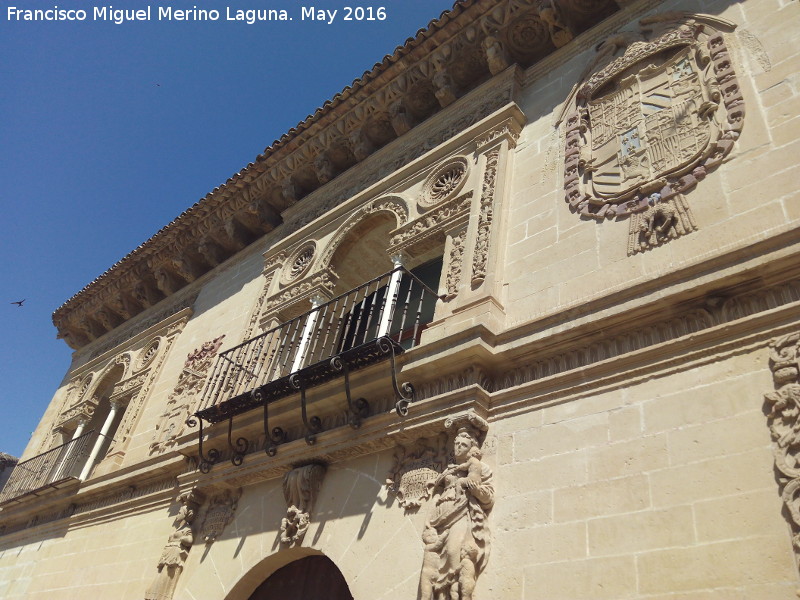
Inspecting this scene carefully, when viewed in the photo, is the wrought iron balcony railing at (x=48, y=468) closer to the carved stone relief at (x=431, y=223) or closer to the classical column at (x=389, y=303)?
the carved stone relief at (x=431, y=223)

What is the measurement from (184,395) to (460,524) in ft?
16.0

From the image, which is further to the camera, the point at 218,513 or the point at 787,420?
the point at 218,513

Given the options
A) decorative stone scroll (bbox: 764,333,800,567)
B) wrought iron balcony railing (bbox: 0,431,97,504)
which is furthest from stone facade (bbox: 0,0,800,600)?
wrought iron balcony railing (bbox: 0,431,97,504)

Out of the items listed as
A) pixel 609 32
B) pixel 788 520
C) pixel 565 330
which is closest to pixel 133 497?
pixel 565 330

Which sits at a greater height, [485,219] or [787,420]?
[485,219]

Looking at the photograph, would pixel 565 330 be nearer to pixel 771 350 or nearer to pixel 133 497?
pixel 771 350

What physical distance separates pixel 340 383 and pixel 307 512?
3.18 ft

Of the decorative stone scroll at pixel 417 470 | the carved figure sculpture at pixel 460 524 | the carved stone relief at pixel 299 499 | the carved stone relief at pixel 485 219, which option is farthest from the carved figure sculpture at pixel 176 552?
the carved stone relief at pixel 485 219

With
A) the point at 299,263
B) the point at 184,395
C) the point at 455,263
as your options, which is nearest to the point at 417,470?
Answer: the point at 455,263

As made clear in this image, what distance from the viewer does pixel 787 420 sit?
2.66m

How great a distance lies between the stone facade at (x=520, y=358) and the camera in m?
2.90

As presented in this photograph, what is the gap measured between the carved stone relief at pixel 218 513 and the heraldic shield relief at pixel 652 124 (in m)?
3.74

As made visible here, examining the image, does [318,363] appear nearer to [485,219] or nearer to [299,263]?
[485,219]

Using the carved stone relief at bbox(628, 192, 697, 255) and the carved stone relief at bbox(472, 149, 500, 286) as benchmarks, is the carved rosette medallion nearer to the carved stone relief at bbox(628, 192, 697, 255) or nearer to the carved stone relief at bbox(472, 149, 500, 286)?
the carved stone relief at bbox(472, 149, 500, 286)
